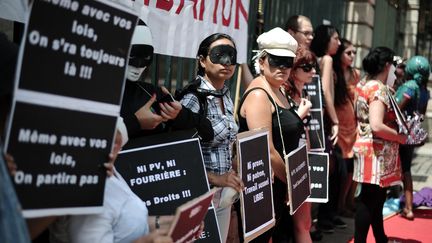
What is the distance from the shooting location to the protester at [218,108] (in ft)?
12.6

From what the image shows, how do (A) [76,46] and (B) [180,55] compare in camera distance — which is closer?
(A) [76,46]

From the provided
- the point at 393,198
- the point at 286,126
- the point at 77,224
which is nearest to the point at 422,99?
the point at 393,198

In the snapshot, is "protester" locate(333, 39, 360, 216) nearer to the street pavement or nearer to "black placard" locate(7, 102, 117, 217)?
the street pavement

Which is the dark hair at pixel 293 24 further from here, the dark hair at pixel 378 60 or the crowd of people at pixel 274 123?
the dark hair at pixel 378 60

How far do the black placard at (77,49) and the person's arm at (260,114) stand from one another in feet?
6.87

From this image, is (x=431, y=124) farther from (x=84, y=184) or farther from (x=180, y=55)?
(x=84, y=184)

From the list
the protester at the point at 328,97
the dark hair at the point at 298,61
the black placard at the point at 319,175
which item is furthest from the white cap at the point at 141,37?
the protester at the point at 328,97

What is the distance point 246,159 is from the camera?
154 inches

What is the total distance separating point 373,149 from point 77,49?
426 cm

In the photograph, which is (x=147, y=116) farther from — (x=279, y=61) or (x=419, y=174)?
(x=419, y=174)

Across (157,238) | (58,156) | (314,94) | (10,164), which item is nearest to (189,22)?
(314,94)

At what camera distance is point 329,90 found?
21.9ft

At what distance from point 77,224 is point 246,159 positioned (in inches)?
71.2

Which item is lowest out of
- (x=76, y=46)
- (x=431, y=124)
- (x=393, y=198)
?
(x=393, y=198)
